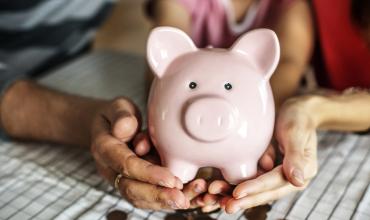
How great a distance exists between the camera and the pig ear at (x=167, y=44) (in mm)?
467

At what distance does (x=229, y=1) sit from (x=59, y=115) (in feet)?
1.20

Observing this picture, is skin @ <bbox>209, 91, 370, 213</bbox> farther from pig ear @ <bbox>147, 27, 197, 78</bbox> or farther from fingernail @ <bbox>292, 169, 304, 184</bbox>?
pig ear @ <bbox>147, 27, 197, 78</bbox>

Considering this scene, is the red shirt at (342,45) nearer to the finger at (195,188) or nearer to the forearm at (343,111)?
the forearm at (343,111)

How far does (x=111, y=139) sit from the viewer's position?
51cm

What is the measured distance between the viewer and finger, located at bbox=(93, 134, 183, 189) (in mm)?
448

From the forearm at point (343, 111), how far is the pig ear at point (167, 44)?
18 cm

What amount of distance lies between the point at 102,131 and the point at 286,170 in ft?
0.67

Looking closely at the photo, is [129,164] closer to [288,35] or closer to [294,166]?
[294,166]

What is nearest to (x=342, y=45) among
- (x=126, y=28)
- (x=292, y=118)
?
(x=292, y=118)

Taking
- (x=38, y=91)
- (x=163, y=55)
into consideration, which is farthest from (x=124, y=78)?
(x=163, y=55)

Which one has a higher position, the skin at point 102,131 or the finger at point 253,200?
the skin at point 102,131

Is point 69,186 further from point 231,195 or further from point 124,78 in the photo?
point 124,78

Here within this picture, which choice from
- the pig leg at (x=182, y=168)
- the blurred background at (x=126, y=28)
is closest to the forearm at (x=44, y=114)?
the pig leg at (x=182, y=168)

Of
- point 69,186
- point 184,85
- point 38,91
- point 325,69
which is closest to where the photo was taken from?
point 184,85
